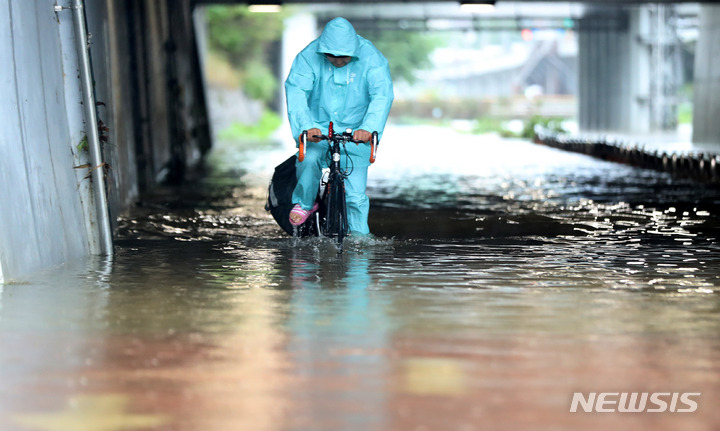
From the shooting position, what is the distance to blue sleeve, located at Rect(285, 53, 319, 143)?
31.0 ft

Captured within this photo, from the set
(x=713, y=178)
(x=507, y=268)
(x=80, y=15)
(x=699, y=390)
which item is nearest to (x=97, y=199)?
(x=80, y=15)

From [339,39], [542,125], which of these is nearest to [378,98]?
[339,39]

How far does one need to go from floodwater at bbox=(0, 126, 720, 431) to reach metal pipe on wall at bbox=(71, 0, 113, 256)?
22 cm

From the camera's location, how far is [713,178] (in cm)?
1808

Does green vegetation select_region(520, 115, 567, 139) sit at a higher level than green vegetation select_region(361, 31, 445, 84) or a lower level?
lower

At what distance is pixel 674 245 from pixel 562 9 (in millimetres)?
38621

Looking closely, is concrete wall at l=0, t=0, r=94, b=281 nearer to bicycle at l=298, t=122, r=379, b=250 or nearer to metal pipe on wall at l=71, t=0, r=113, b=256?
metal pipe on wall at l=71, t=0, r=113, b=256

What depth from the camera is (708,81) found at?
28.9m

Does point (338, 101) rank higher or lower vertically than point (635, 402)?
higher

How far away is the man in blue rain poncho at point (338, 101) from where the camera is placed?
945 cm

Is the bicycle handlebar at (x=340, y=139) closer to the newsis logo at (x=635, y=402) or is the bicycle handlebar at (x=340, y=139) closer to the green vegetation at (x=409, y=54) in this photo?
the newsis logo at (x=635, y=402)

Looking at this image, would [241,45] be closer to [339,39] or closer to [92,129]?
[92,129]

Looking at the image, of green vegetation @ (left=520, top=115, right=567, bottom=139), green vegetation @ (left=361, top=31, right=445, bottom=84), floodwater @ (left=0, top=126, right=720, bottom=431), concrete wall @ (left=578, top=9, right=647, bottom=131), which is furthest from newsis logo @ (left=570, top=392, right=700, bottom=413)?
green vegetation @ (left=361, top=31, right=445, bottom=84)

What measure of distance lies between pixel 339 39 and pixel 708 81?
21305 mm
